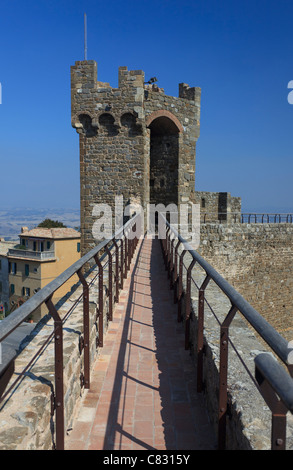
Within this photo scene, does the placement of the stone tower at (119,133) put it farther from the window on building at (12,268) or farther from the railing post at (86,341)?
the window on building at (12,268)

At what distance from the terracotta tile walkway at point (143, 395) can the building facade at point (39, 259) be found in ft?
104

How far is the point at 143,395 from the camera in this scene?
109 inches

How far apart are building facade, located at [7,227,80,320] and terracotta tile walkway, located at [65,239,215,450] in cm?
3177

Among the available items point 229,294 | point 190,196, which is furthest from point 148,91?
point 229,294

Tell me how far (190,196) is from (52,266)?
24.6 metres

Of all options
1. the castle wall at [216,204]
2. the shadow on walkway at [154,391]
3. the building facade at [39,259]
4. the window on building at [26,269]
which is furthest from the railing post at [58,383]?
the window on building at [26,269]

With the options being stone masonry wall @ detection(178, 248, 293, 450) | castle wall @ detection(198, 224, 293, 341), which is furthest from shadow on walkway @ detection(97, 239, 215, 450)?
castle wall @ detection(198, 224, 293, 341)

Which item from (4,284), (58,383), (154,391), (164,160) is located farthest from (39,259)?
(58,383)

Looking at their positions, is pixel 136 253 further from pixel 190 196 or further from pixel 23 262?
pixel 23 262

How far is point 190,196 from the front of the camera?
13898 millimetres

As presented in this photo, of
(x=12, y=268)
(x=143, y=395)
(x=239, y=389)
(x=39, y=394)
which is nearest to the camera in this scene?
(x=39, y=394)

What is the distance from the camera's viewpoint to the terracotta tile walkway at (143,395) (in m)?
2.25

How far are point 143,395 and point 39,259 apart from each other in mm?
33939

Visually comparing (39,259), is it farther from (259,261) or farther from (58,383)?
(58,383)
